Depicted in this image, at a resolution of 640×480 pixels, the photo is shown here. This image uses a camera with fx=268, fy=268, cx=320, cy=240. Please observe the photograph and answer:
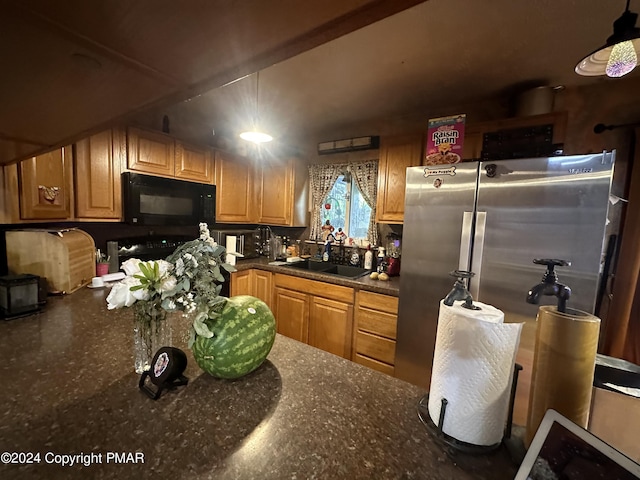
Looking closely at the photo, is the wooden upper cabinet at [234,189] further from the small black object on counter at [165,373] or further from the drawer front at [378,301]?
the small black object on counter at [165,373]

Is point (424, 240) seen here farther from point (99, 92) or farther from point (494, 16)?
point (99, 92)

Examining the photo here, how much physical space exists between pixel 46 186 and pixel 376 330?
245cm

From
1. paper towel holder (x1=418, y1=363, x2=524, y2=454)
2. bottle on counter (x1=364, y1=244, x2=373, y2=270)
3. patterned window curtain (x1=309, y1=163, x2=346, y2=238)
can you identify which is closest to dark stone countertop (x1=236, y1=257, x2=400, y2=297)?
bottle on counter (x1=364, y1=244, x2=373, y2=270)

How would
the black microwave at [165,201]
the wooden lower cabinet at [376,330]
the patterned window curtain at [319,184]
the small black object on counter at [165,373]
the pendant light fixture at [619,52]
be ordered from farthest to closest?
1. the patterned window curtain at [319,184]
2. the black microwave at [165,201]
3. the wooden lower cabinet at [376,330]
4. the pendant light fixture at [619,52]
5. the small black object on counter at [165,373]

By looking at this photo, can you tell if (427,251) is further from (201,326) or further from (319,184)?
(319,184)

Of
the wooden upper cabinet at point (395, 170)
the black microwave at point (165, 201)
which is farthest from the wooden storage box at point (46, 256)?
the wooden upper cabinet at point (395, 170)

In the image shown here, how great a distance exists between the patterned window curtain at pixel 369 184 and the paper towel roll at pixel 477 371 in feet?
7.47

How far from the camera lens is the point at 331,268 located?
294 centimetres

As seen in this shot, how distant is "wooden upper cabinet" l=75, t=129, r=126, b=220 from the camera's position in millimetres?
1933

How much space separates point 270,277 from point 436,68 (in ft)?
7.17

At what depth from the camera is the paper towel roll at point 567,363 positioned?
1.64 ft

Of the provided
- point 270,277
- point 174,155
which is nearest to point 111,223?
point 174,155

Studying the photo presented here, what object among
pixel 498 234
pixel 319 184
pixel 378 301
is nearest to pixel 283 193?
pixel 319 184

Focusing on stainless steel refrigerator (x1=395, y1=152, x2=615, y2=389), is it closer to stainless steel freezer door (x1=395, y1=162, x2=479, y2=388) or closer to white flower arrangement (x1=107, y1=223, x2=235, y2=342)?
stainless steel freezer door (x1=395, y1=162, x2=479, y2=388)
